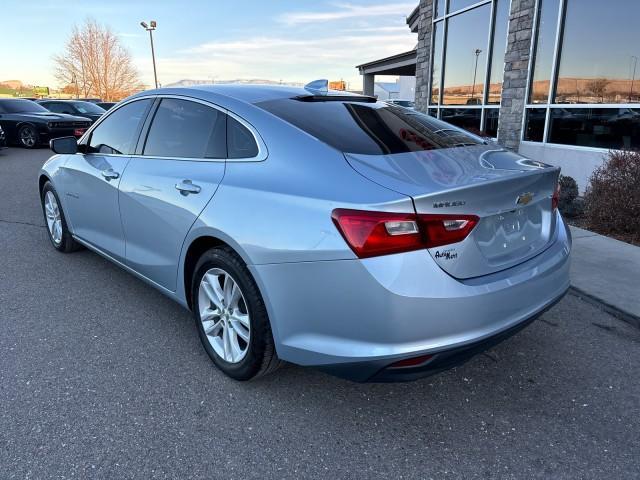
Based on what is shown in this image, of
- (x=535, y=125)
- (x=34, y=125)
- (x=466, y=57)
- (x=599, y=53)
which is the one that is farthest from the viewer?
(x=34, y=125)

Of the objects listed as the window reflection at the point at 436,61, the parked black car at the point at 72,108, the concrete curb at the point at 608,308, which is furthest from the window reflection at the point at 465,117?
the parked black car at the point at 72,108

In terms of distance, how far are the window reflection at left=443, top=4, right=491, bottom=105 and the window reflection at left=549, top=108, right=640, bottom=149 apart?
2.60m

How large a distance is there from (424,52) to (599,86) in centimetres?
600

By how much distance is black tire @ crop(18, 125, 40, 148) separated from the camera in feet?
49.2

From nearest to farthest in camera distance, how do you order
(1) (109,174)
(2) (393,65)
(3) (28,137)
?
1. (1) (109,174)
2. (3) (28,137)
3. (2) (393,65)

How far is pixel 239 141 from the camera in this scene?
9.20ft

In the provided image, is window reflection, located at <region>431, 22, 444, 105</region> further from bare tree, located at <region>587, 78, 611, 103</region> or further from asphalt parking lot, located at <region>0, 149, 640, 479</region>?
asphalt parking lot, located at <region>0, 149, 640, 479</region>

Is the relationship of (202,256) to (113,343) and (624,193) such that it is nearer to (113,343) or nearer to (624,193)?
(113,343)

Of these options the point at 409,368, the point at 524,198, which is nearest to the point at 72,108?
the point at 524,198

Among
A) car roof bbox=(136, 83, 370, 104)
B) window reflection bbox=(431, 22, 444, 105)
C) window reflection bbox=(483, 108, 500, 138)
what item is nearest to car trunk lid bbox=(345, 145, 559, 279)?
car roof bbox=(136, 83, 370, 104)

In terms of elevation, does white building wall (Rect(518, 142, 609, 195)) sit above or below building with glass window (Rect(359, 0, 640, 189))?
below

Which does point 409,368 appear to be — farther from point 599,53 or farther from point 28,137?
point 28,137

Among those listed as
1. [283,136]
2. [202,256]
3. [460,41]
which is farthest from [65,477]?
[460,41]

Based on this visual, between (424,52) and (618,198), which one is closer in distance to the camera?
(618,198)
